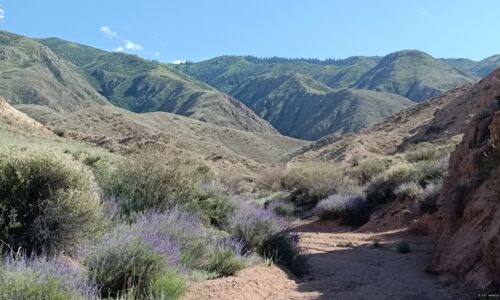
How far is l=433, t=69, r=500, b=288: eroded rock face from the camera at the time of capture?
6693mm

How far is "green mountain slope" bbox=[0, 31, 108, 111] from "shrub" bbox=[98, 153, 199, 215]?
116 metres

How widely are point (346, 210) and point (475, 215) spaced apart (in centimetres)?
923

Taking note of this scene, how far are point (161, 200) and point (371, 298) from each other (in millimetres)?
4024

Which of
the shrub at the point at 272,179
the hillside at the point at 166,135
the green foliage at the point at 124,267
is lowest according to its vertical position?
the shrub at the point at 272,179

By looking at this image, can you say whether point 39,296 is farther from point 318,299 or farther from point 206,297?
point 318,299

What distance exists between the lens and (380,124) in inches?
2336

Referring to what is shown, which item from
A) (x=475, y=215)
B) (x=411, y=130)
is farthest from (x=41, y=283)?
(x=411, y=130)

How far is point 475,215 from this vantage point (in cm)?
845

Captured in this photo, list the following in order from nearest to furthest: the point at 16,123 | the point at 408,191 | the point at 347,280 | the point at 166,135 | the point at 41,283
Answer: the point at 41,283, the point at 347,280, the point at 408,191, the point at 16,123, the point at 166,135

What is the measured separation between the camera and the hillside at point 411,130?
39781 mm

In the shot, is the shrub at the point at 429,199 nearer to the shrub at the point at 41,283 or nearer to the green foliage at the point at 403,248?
the green foliage at the point at 403,248

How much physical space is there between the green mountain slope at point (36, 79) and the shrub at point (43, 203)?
392 ft

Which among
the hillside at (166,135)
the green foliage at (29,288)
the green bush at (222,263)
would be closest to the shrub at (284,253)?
the green bush at (222,263)

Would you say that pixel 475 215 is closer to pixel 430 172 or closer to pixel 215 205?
pixel 215 205
